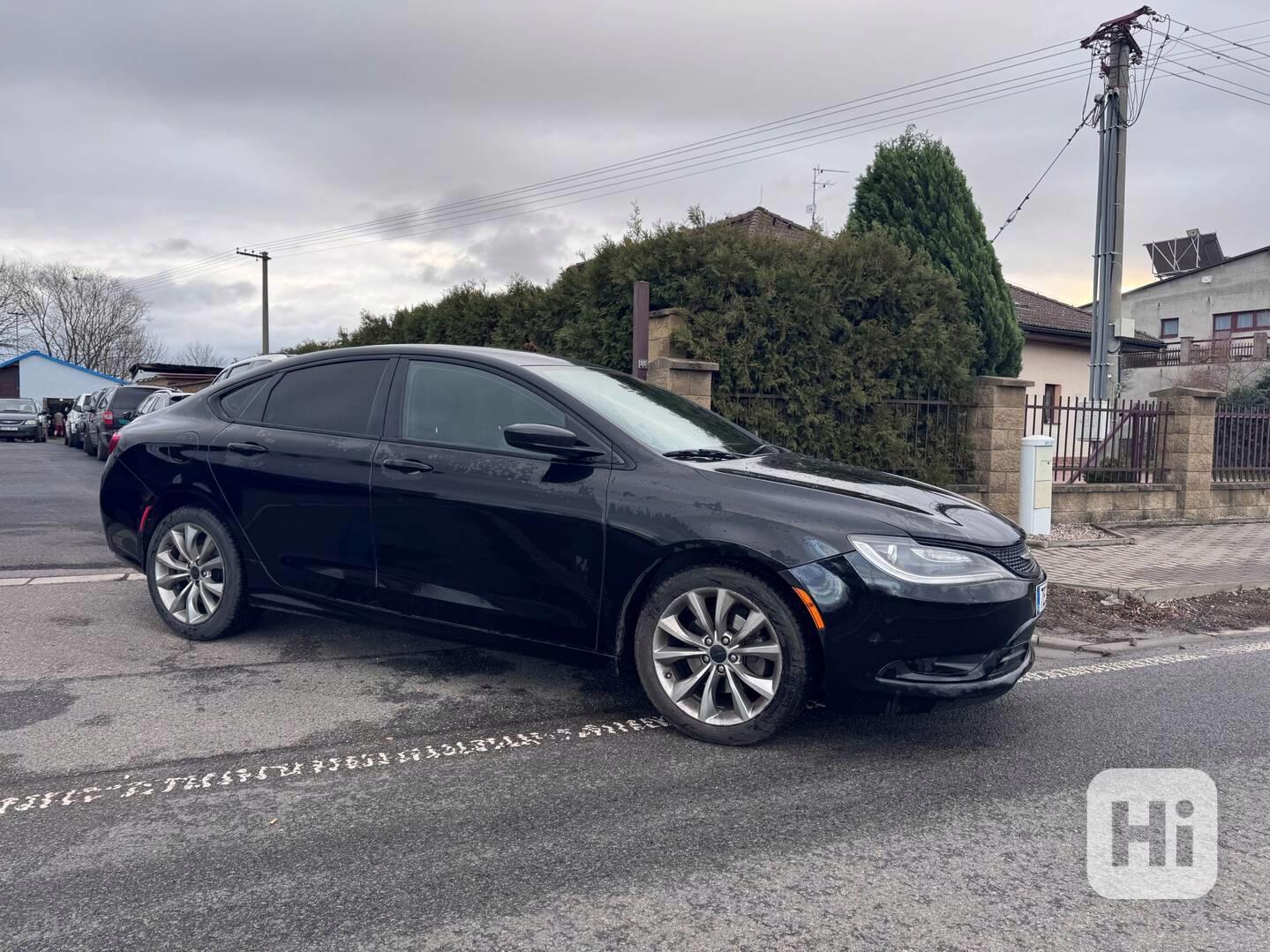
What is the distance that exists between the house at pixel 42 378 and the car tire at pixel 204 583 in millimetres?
66205

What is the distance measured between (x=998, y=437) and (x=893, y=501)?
8026mm

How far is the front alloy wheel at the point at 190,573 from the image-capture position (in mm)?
5285

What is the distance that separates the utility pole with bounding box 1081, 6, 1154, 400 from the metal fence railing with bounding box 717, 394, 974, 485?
6.85 meters

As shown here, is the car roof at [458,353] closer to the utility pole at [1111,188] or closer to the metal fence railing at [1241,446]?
the metal fence railing at [1241,446]

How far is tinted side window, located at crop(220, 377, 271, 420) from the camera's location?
5.37 meters

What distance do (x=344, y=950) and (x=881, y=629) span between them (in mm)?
2144

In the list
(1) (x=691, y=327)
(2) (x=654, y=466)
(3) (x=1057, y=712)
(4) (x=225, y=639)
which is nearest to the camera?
(2) (x=654, y=466)

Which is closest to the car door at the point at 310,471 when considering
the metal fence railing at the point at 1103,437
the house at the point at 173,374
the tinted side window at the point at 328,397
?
the tinted side window at the point at 328,397

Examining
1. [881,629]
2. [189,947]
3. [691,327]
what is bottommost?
[189,947]

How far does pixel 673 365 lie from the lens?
9422mm

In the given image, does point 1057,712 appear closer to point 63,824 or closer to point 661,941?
point 661,941

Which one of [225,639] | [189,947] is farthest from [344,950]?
[225,639]

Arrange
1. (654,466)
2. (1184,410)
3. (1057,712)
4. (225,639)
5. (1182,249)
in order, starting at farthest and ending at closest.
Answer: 1. (1182,249)
2. (1184,410)
3. (225,639)
4. (1057,712)
5. (654,466)

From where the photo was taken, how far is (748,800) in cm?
344
